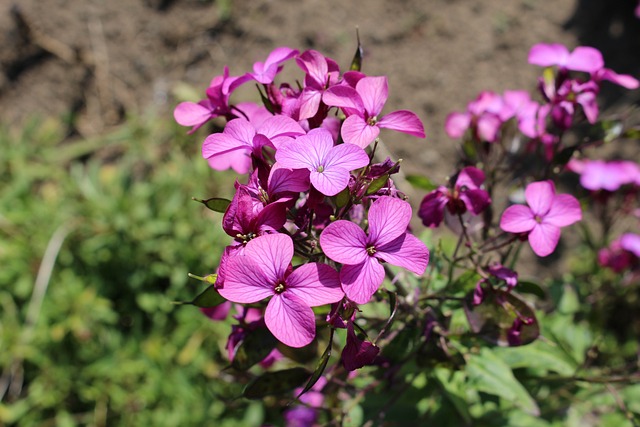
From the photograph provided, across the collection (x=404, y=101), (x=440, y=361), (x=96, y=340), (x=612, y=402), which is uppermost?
(x=440, y=361)

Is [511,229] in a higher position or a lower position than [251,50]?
higher

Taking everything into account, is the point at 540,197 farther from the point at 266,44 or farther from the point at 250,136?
the point at 266,44

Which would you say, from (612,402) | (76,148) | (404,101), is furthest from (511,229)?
(76,148)

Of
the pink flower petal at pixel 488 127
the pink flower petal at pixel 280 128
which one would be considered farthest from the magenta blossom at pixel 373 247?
the pink flower petal at pixel 488 127

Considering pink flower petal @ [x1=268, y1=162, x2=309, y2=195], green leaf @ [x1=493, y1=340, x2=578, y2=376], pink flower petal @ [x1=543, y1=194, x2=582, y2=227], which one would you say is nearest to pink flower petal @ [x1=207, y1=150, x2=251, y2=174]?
pink flower petal @ [x1=268, y1=162, x2=309, y2=195]

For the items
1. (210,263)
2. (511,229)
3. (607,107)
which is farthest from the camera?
(607,107)

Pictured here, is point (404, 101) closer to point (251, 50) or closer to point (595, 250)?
point (251, 50)
